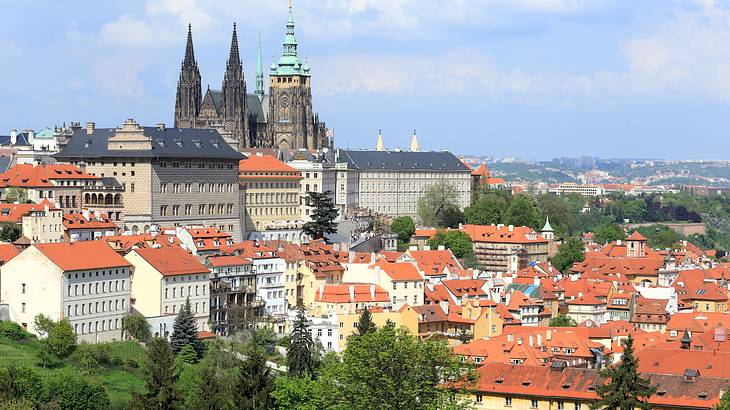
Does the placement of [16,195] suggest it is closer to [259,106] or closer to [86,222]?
[86,222]

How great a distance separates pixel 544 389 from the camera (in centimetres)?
6544

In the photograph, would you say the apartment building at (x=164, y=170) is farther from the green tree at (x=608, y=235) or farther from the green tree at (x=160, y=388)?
the green tree at (x=608, y=235)

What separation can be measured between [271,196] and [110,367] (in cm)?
5448

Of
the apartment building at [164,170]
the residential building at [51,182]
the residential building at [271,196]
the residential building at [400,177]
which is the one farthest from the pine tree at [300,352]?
the residential building at [400,177]

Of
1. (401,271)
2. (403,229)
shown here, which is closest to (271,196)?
(403,229)

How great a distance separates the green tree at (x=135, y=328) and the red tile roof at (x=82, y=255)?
285cm

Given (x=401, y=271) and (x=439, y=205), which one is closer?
(x=401, y=271)

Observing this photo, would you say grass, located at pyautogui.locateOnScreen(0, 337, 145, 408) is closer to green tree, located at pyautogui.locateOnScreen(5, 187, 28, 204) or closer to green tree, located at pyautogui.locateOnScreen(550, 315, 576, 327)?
green tree, located at pyautogui.locateOnScreen(5, 187, 28, 204)

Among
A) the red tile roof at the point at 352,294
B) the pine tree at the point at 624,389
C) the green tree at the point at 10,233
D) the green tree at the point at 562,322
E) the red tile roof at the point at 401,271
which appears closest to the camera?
the pine tree at the point at 624,389

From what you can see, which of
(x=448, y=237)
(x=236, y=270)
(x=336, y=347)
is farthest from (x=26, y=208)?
(x=448, y=237)

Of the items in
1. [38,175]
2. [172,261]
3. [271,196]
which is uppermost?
[38,175]

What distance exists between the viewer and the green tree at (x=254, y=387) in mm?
65312

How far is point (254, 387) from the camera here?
65750 millimetres

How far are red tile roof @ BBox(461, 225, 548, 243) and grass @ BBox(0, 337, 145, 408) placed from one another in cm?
5466
